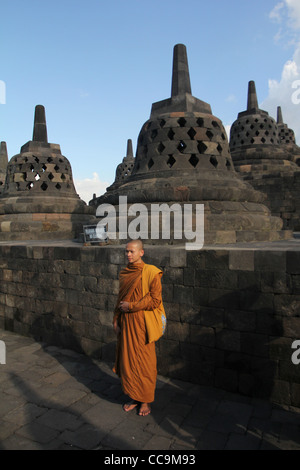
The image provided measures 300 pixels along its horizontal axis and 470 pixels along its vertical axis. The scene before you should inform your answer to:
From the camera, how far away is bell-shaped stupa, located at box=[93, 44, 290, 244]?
→ 19.7ft

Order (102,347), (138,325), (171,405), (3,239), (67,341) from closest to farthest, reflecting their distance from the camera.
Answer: (138,325) → (171,405) → (102,347) → (67,341) → (3,239)

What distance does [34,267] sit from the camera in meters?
5.97

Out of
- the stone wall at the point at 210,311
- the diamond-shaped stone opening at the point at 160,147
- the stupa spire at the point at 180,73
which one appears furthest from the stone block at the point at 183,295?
the stupa spire at the point at 180,73

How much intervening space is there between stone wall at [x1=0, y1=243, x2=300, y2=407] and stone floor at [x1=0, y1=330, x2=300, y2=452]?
0.22m

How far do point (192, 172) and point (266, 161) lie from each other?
8.28 meters

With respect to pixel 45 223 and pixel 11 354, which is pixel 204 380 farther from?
pixel 45 223

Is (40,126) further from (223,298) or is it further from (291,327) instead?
(291,327)

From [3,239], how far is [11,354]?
17.0 ft

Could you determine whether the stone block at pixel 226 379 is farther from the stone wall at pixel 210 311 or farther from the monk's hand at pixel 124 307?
the monk's hand at pixel 124 307

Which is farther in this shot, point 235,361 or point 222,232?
point 222,232

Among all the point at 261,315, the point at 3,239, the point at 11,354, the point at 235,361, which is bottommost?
the point at 11,354

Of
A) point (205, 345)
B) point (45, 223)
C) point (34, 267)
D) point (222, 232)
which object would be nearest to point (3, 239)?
point (45, 223)

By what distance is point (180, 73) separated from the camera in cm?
755
